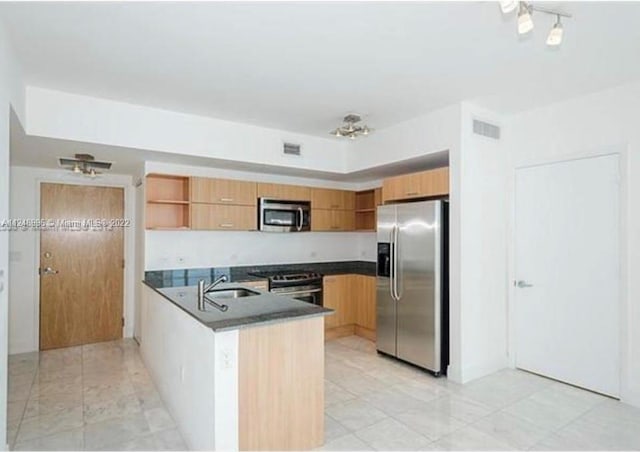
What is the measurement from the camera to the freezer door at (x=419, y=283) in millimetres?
Answer: 3820

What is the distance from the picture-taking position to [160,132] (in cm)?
386

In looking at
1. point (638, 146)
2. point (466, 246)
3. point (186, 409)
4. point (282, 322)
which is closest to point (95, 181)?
point (186, 409)

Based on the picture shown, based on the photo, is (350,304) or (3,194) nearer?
(3,194)

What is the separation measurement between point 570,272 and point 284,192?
11.0ft

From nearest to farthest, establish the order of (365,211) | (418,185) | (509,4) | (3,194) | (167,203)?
(509,4) < (3,194) < (418,185) < (167,203) < (365,211)

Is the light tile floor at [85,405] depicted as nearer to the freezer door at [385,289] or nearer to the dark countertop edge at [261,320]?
the dark countertop edge at [261,320]

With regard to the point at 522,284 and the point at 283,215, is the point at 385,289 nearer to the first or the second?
the point at 522,284

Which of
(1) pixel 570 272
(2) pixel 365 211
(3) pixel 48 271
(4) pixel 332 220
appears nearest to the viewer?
(1) pixel 570 272

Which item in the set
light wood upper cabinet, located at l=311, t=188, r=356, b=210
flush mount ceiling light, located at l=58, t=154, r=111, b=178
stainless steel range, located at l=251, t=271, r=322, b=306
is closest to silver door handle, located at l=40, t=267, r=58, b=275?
flush mount ceiling light, located at l=58, t=154, r=111, b=178

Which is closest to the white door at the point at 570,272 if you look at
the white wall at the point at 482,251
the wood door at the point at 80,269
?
the white wall at the point at 482,251

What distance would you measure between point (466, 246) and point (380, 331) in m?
1.48

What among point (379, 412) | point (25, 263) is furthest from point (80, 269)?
point (379, 412)

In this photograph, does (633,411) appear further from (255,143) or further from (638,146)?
(255,143)

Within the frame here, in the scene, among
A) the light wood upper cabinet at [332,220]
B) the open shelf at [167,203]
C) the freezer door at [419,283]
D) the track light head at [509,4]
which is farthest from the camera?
the light wood upper cabinet at [332,220]
